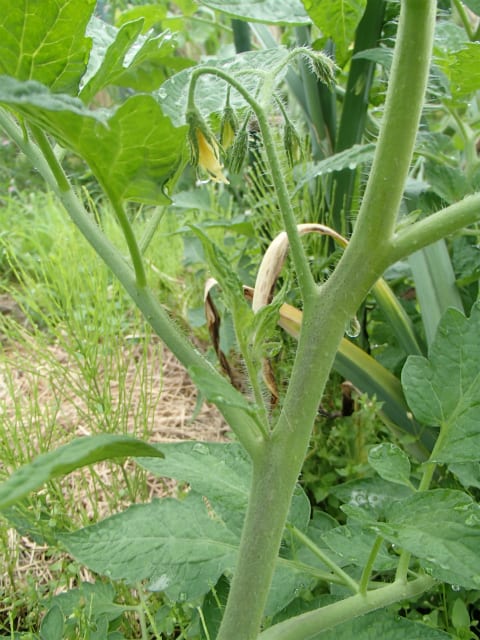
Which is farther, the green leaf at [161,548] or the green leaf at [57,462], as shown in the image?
the green leaf at [161,548]

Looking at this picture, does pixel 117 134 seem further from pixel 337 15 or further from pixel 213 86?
pixel 337 15

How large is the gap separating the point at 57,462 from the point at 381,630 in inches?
14.6

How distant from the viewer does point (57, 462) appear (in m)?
0.36

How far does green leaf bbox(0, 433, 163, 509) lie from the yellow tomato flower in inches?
10.5

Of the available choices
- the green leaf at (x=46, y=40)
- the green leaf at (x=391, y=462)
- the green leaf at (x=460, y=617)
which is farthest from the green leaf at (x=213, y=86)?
the green leaf at (x=460, y=617)

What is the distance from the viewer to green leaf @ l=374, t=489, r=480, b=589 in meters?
0.48

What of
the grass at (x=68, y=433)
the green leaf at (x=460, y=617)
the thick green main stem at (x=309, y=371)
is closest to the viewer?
the thick green main stem at (x=309, y=371)


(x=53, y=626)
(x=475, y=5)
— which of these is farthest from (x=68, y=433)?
(x=475, y=5)

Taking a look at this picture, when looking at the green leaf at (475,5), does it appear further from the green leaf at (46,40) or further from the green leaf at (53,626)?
the green leaf at (53,626)

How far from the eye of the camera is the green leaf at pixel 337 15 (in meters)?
0.77

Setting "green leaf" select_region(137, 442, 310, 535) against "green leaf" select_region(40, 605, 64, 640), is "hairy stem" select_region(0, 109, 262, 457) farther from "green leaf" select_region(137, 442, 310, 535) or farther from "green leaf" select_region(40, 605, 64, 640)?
"green leaf" select_region(40, 605, 64, 640)

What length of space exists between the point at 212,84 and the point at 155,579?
1.75 ft

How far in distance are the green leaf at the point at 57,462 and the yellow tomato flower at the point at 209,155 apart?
10.5 inches

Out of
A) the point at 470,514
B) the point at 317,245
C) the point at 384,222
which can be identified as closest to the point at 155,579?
the point at 470,514
